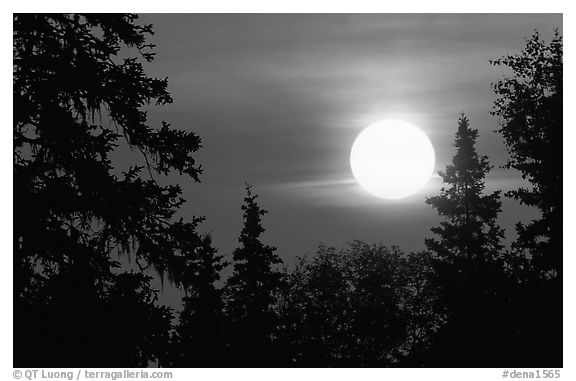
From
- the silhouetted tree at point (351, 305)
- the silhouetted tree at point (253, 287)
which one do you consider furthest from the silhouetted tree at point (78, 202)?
the silhouetted tree at point (351, 305)

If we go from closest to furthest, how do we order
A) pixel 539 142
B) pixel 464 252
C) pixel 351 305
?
pixel 539 142 < pixel 464 252 < pixel 351 305

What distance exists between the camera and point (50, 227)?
12.8 m

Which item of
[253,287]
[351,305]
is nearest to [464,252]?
[253,287]

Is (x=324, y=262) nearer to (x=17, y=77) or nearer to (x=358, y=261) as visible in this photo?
(x=358, y=261)

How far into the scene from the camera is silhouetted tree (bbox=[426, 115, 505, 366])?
30.4 meters

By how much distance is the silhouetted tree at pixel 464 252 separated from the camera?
99.6 ft

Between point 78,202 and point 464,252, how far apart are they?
1276 inches

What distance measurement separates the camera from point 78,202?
1284 centimetres

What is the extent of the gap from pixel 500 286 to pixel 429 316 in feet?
132

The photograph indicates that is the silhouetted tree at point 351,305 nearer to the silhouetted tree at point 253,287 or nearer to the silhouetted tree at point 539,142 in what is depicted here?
the silhouetted tree at point 253,287

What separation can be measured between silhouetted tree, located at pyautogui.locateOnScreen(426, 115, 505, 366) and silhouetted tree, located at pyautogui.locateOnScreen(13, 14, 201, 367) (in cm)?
1866

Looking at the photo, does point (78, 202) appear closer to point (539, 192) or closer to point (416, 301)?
point (539, 192)

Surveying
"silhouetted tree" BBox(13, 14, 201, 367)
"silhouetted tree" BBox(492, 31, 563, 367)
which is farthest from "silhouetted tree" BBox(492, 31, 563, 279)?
"silhouetted tree" BBox(13, 14, 201, 367)
